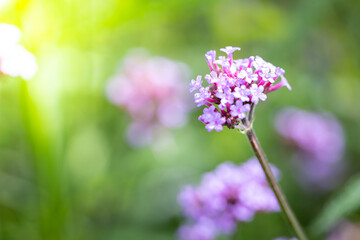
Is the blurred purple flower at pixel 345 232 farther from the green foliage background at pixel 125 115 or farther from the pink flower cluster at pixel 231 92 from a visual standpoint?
the pink flower cluster at pixel 231 92

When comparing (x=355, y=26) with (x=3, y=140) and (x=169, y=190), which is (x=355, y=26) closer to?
(x=169, y=190)

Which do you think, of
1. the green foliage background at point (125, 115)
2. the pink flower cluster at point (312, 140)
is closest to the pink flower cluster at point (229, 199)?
the green foliage background at point (125, 115)

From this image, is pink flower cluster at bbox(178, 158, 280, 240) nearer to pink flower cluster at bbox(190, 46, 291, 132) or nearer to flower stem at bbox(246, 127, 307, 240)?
flower stem at bbox(246, 127, 307, 240)

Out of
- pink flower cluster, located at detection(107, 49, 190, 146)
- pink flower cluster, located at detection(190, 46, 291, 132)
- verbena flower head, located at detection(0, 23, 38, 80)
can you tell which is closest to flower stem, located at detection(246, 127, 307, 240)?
pink flower cluster, located at detection(190, 46, 291, 132)

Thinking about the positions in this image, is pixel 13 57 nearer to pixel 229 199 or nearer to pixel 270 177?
pixel 229 199

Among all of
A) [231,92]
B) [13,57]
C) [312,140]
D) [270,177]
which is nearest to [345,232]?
[312,140]

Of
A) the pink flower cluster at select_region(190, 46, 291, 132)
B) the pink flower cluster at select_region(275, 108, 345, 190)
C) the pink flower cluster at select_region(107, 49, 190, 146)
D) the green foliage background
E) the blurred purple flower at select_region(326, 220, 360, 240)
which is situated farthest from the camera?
the pink flower cluster at select_region(275, 108, 345, 190)
